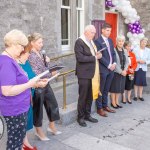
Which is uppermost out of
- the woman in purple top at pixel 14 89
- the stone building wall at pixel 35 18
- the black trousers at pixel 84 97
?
the stone building wall at pixel 35 18

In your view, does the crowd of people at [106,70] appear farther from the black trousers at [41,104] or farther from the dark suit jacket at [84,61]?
the black trousers at [41,104]

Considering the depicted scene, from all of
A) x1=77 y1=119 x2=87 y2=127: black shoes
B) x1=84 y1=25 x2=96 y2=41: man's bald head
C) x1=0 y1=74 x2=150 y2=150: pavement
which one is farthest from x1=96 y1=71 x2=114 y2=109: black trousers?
x1=84 y1=25 x2=96 y2=41: man's bald head

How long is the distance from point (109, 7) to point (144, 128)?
22.1 feet

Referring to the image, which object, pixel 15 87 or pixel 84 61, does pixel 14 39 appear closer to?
pixel 15 87

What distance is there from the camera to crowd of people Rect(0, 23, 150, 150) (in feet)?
8.64

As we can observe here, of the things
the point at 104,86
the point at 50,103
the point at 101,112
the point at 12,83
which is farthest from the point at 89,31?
the point at 12,83

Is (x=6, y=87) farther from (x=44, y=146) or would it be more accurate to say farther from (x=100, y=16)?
(x=100, y=16)

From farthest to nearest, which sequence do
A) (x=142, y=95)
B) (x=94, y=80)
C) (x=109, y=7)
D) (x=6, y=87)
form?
1. (x=109, y=7)
2. (x=142, y=95)
3. (x=94, y=80)
4. (x=6, y=87)

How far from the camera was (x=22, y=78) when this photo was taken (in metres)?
2.70

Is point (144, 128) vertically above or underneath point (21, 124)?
underneath

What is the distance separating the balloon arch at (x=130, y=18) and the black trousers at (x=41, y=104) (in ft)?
23.5

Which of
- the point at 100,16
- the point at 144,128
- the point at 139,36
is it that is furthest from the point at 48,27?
the point at 139,36

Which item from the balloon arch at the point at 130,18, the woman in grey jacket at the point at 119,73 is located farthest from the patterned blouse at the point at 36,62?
the balloon arch at the point at 130,18

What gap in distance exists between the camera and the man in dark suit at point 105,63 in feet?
16.8
